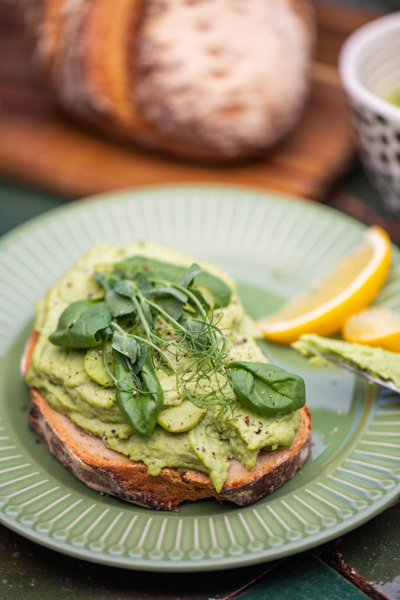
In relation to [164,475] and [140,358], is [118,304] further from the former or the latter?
[164,475]

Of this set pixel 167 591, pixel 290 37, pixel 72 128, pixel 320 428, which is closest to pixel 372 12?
pixel 290 37

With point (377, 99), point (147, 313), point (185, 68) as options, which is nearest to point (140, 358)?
point (147, 313)

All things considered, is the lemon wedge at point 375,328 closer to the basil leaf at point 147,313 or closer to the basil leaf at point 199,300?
the basil leaf at point 199,300

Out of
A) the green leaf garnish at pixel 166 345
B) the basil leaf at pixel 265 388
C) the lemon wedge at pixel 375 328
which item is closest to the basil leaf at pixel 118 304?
the green leaf garnish at pixel 166 345

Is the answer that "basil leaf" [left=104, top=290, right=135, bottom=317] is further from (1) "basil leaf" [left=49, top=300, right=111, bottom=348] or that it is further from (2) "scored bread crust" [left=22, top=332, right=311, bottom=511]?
(2) "scored bread crust" [left=22, top=332, right=311, bottom=511]

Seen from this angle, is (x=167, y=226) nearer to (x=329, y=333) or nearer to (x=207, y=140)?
(x=207, y=140)
